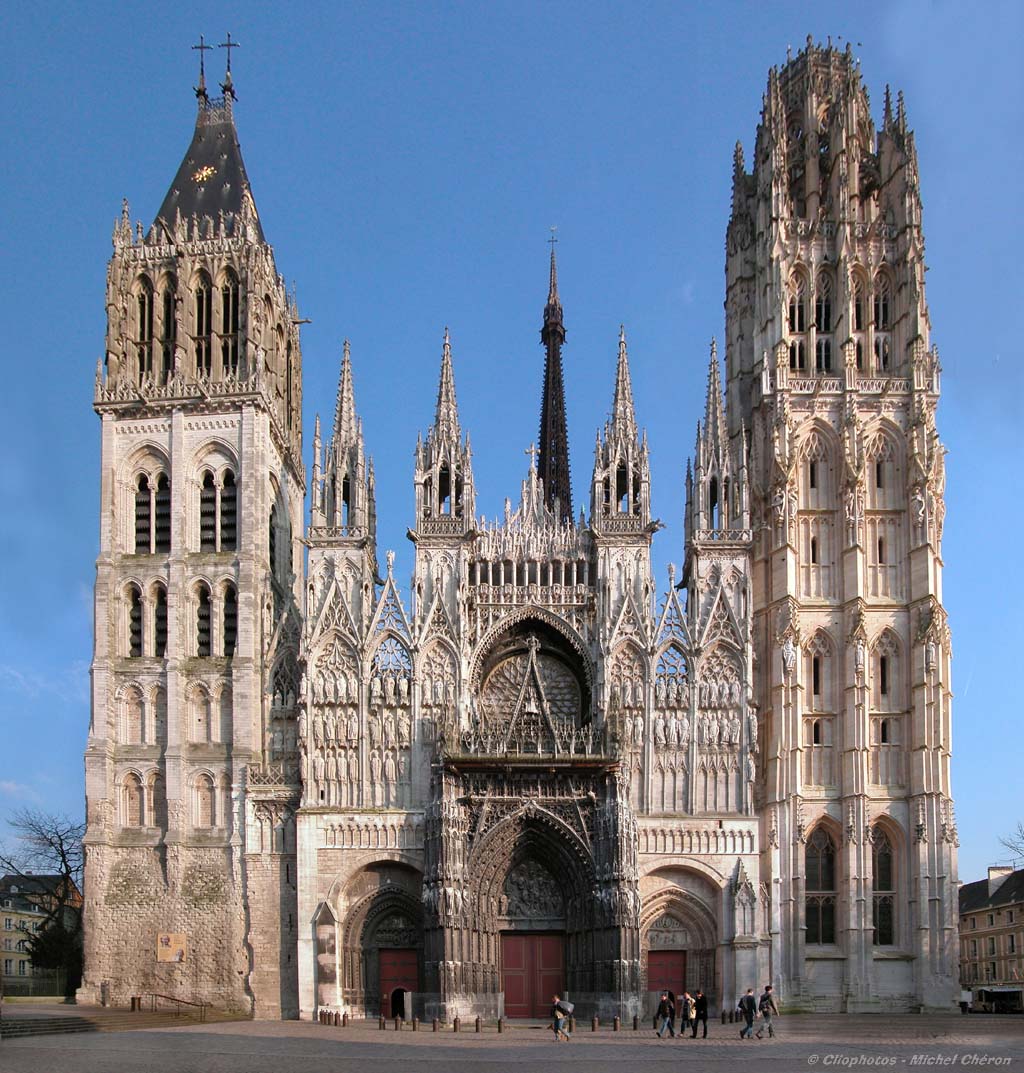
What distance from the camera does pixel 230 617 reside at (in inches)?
2352

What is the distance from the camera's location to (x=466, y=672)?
187 feet

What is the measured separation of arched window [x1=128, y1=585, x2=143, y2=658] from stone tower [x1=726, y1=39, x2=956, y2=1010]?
22979mm

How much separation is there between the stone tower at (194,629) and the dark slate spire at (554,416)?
13.7 meters

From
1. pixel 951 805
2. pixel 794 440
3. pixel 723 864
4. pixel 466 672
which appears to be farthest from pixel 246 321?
pixel 951 805

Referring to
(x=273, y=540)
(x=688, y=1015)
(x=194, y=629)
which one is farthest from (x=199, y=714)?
(x=688, y=1015)

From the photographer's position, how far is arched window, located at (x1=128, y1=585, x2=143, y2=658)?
59.7m

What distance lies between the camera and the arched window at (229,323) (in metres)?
62.7

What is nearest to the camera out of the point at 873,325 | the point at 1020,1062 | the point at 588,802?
the point at 1020,1062

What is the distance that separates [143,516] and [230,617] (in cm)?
532

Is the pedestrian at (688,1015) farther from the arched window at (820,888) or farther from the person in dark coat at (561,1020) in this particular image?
the arched window at (820,888)

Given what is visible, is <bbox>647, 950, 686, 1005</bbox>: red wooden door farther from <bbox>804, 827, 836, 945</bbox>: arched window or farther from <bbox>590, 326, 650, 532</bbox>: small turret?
<bbox>590, 326, 650, 532</bbox>: small turret

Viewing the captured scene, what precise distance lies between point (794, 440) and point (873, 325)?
6072 mm

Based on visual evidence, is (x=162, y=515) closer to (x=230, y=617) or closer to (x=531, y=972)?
(x=230, y=617)

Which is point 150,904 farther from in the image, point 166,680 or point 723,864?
point 723,864
